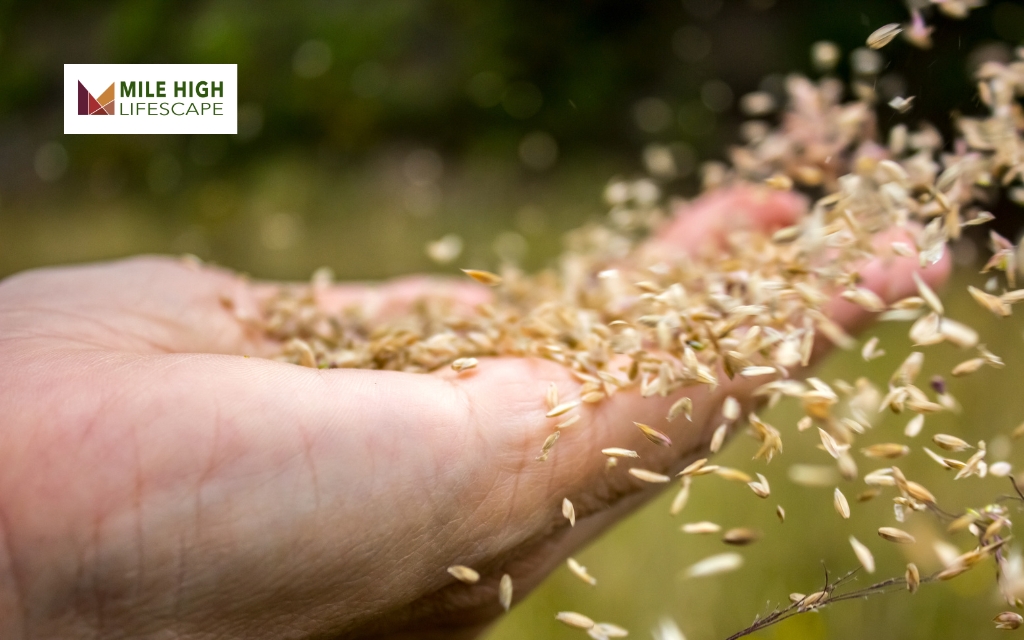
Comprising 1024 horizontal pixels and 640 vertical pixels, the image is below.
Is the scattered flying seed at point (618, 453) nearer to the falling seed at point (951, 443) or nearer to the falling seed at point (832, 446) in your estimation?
the falling seed at point (832, 446)

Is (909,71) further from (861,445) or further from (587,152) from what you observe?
(861,445)

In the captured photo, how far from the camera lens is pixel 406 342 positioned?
40.4 inches

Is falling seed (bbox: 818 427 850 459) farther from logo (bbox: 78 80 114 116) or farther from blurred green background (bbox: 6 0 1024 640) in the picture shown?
blurred green background (bbox: 6 0 1024 640)

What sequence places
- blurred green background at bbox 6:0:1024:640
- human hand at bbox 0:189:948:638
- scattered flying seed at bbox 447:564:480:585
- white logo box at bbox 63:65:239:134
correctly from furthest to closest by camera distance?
blurred green background at bbox 6:0:1024:640 < white logo box at bbox 63:65:239:134 < scattered flying seed at bbox 447:564:480:585 < human hand at bbox 0:189:948:638

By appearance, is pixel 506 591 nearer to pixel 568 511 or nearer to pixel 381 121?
pixel 568 511

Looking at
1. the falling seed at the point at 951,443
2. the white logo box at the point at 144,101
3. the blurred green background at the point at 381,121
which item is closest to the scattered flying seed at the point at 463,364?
the falling seed at the point at 951,443

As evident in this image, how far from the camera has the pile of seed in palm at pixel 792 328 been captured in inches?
32.2

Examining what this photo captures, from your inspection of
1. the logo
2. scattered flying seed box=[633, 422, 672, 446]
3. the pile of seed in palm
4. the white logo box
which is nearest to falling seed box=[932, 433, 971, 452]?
the pile of seed in palm

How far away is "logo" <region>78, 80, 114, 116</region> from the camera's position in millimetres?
1418

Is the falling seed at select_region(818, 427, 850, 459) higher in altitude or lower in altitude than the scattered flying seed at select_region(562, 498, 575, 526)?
higher

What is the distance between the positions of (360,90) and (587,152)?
0.83 meters

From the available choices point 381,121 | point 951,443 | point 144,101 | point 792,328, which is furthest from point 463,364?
point 381,121

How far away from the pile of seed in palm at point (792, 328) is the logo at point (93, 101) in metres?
0.56

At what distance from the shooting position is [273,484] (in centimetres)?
72
